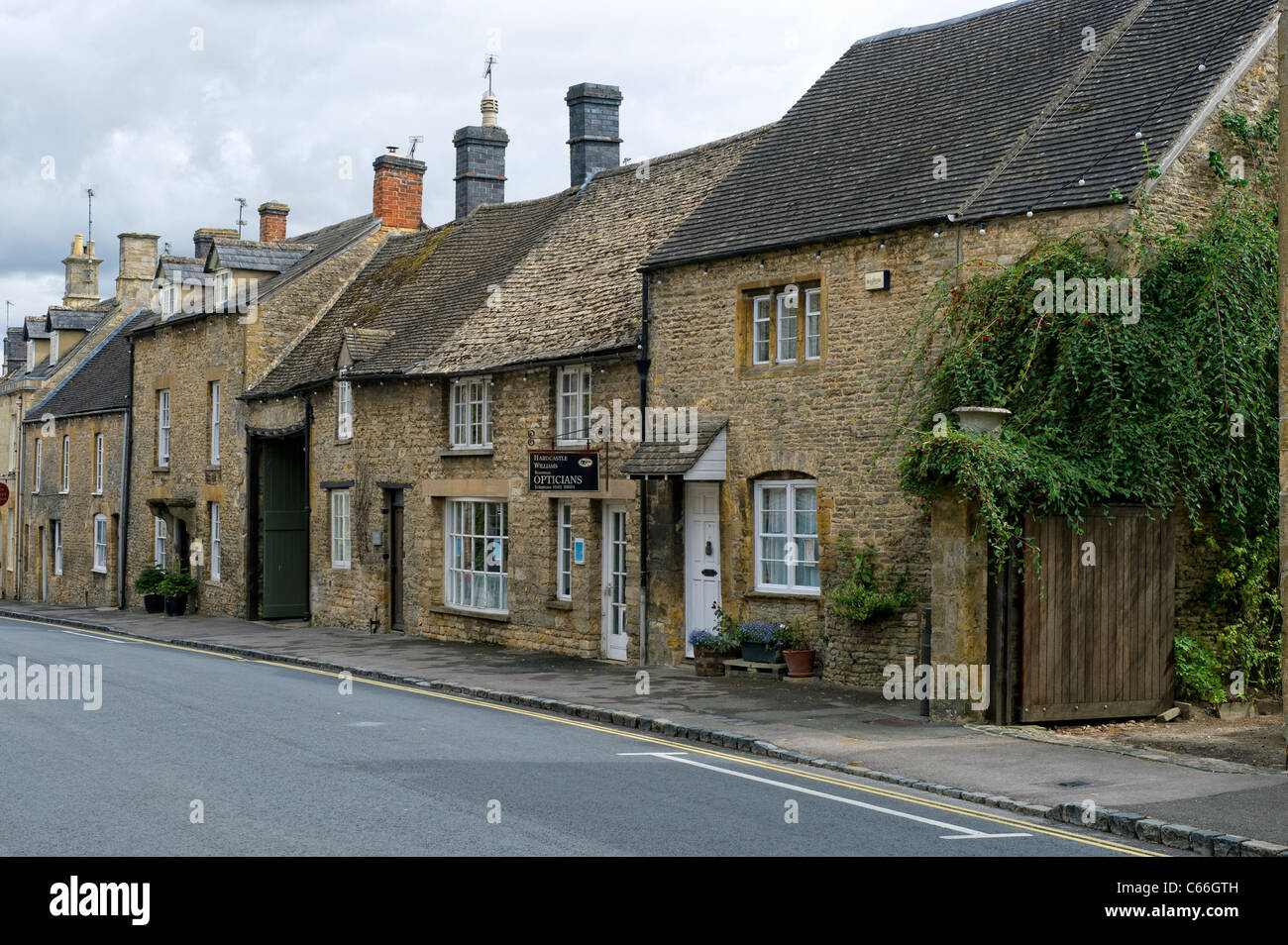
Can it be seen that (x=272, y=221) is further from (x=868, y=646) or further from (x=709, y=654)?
(x=868, y=646)

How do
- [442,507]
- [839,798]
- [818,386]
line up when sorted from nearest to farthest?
[839,798] < [818,386] < [442,507]

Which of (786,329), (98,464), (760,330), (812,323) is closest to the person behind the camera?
(812,323)

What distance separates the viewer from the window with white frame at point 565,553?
2128 centimetres

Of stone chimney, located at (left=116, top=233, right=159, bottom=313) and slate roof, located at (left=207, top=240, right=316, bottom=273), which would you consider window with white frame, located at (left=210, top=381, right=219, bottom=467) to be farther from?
stone chimney, located at (left=116, top=233, right=159, bottom=313)

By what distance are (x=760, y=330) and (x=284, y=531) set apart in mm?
15431

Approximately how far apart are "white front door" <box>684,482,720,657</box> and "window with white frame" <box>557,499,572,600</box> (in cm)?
282

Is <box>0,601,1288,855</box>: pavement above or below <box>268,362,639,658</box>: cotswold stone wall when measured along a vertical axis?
below

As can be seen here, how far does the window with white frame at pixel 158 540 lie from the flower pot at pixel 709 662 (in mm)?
21246

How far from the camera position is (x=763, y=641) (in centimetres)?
1736

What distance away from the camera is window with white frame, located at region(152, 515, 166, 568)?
34.9 m

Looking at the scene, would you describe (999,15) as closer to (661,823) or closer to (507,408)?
(507,408)

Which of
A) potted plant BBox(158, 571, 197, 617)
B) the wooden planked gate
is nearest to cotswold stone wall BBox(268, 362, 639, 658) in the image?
potted plant BBox(158, 571, 197, 617)

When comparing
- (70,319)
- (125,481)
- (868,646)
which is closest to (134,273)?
(70,319)
